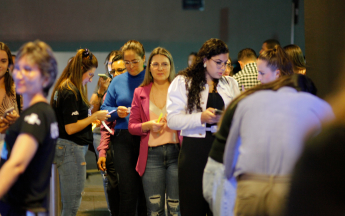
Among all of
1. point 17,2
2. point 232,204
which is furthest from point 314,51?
point 17,2

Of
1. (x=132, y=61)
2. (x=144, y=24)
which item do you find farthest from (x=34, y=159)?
(x=144, y=24)

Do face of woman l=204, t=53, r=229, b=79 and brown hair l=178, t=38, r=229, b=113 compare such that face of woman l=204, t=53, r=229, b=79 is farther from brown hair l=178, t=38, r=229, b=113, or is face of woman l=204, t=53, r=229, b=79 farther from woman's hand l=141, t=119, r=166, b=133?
woman's hand l=141, t=119, r=166, b=133

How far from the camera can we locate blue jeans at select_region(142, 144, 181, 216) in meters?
2.48

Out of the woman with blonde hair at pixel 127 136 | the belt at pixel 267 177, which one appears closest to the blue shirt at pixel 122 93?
the woman with blonde hair at pixel 127 136

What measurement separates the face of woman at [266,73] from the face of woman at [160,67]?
0.72 m

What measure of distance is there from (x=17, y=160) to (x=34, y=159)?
0.31 feet

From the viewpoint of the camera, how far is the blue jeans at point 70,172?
250cm

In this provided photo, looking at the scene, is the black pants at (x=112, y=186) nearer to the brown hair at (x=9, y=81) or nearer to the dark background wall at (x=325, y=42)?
the brown hair at (x=9, y=81)

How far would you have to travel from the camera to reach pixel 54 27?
6027mm

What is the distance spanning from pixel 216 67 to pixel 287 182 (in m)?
1.12

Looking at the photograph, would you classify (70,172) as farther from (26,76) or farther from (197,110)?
(26,76)

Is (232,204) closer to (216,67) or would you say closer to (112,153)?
(216,67)

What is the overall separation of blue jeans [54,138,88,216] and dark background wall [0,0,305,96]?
12.8ft

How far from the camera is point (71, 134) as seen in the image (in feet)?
8.37
